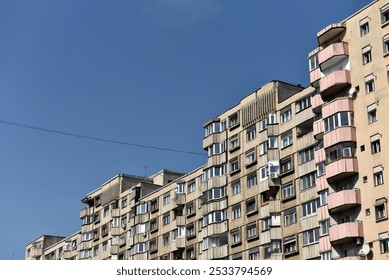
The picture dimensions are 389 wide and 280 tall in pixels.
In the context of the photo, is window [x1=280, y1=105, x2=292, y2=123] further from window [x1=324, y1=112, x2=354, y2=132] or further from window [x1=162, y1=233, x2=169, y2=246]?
window [x1=162, y1=233, x2=169, y2=246]

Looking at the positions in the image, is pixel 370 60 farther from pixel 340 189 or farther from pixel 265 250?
pixel 265 250

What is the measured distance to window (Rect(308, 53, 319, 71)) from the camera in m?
66.1

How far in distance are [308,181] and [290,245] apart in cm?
614

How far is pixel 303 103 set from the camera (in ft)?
227

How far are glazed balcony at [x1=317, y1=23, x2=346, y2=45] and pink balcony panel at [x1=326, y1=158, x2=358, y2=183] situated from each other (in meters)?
11.6

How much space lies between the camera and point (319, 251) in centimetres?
6172

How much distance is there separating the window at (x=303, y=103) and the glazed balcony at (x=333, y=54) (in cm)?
483

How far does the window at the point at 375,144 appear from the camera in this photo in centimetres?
5772

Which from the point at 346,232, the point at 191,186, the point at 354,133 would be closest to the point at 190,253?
the point at 191,186

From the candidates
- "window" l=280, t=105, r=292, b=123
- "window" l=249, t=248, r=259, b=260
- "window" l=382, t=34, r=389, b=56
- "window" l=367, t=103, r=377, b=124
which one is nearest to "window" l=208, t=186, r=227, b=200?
"window" l=249, t=248, r=259, b=260

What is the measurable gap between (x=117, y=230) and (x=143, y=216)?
21.7 ft

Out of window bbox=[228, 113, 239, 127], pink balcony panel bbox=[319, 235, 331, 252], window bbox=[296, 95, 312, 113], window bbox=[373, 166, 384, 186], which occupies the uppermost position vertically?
window bbox=[228, 113, 239, 127]

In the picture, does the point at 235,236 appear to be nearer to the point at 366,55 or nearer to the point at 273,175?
the point at 273,175
